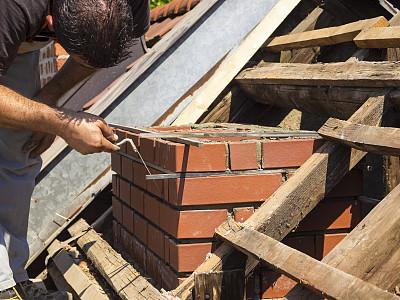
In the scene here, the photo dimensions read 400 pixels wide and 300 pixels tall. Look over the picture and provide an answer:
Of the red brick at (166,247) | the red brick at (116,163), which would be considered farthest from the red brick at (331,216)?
the red brick at (116,163)

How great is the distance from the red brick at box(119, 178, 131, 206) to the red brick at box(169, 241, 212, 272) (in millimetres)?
764

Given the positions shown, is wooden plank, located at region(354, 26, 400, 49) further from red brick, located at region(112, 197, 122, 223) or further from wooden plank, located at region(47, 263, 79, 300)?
wooden plank, located at region(47, 263, 79, 300)

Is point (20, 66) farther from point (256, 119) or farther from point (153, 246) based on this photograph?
point (256, 119)

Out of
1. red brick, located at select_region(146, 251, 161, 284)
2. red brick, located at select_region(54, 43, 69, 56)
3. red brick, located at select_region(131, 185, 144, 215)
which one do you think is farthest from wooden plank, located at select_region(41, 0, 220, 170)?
red brick, located at select_region(54, 43, 69, 56)

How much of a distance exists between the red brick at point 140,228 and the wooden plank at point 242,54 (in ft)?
2.70

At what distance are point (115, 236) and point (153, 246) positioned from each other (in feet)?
2.49

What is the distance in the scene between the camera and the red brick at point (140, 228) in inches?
106

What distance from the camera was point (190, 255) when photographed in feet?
7.39

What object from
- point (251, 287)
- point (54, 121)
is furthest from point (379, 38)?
point (54, 121)

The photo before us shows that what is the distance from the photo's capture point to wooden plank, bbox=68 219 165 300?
229cm

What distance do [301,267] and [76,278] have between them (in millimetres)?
1555

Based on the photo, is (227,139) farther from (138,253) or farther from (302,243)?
(138,253)

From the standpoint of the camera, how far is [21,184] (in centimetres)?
281

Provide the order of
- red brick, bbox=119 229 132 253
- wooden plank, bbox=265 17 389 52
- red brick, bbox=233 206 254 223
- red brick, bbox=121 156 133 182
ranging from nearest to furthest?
red brick, bbox=233 206 254 223 → wooden plank, bbox=265 17 389 52 → red brick, bbox=121 156 133 182 → red brick, bbox=119 229 132 253
